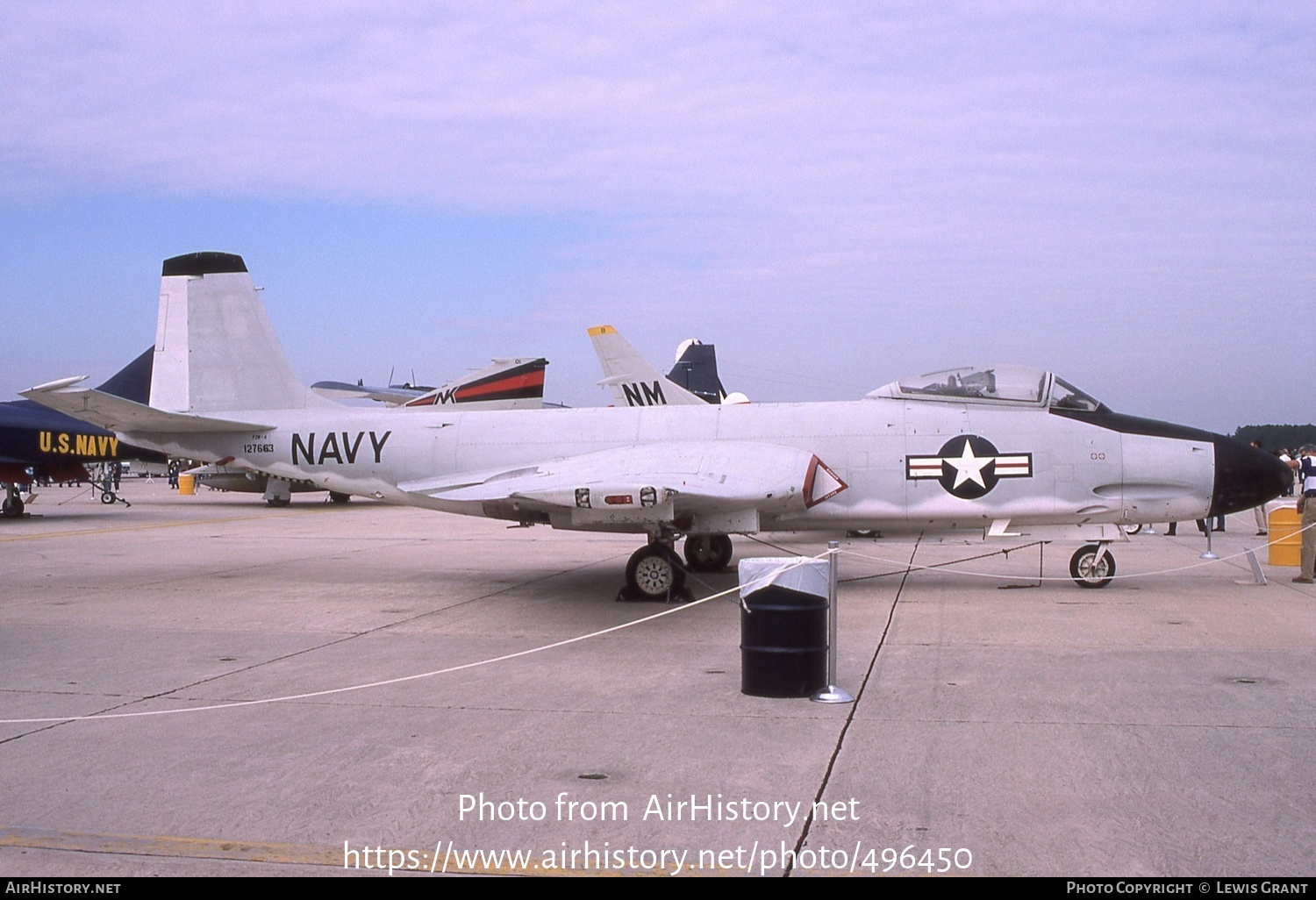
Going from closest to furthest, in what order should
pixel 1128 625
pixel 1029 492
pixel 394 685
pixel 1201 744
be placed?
1. pixel 1201 744
2. pixel 394 685
3. pixel 1128 625
4. pixel 1029 492

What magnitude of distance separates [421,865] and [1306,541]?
40.8ft

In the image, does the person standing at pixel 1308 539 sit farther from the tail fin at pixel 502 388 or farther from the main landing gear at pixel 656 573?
the tail fin at pixel 502 388

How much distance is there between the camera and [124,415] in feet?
44.7

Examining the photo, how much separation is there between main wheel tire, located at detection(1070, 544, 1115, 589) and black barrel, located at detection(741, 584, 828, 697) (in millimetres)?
6711

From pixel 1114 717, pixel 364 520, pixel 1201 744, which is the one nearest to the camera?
pixel 1201 744

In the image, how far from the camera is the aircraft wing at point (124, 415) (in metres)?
12.6

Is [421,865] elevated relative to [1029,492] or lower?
lower

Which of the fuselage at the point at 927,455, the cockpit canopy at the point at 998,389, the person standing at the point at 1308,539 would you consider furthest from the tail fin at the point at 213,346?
the person standing at the point at 1308,539

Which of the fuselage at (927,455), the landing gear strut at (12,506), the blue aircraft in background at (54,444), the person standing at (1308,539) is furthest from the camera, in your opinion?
the landing gear strut at (12,506)

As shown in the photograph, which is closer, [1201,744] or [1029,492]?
[1201,744]

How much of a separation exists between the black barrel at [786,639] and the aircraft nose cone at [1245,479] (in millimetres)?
7177
